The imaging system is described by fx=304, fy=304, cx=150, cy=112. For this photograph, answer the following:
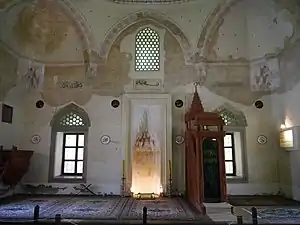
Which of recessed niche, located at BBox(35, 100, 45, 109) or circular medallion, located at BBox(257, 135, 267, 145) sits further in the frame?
recessed niche, located at BBox(35, 100, 45, 109)

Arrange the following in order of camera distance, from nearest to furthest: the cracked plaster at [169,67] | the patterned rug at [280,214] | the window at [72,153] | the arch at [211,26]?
the patterned rug at [280,214]
the arch at [211,26]
the cracked plaster at [169,67]
the window at [72,153]

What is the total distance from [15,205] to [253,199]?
6.58m

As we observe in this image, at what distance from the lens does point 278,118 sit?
32.1ft

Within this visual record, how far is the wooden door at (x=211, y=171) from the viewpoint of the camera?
7.24 metres

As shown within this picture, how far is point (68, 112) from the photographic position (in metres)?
10.3

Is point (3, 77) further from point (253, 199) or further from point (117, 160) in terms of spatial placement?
point (253, 199)

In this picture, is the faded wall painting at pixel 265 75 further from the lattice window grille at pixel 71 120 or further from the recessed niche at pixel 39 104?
the recessed niche at pixel 39 104

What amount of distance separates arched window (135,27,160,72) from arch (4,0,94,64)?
1.61 metres

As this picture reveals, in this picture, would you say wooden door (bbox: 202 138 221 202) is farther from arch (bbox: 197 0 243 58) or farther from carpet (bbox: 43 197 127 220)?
arch (bbox: 197 0 243 58)

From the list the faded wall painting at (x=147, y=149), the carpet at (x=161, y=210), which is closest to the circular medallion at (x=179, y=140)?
the faded wall painting at (x=147, y=149)

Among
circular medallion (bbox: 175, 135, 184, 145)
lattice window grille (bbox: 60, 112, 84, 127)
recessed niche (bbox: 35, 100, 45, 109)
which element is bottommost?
circular medallion (bbox: 175, 135, 184, 145)

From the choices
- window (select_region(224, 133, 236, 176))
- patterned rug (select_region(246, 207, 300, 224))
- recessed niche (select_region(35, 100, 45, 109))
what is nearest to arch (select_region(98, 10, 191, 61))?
recessed niche (select_region(35, 100, 45, 109))

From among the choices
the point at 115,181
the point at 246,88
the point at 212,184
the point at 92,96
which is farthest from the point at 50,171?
the point at 246,88

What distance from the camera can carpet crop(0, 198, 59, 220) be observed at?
6250 mm
